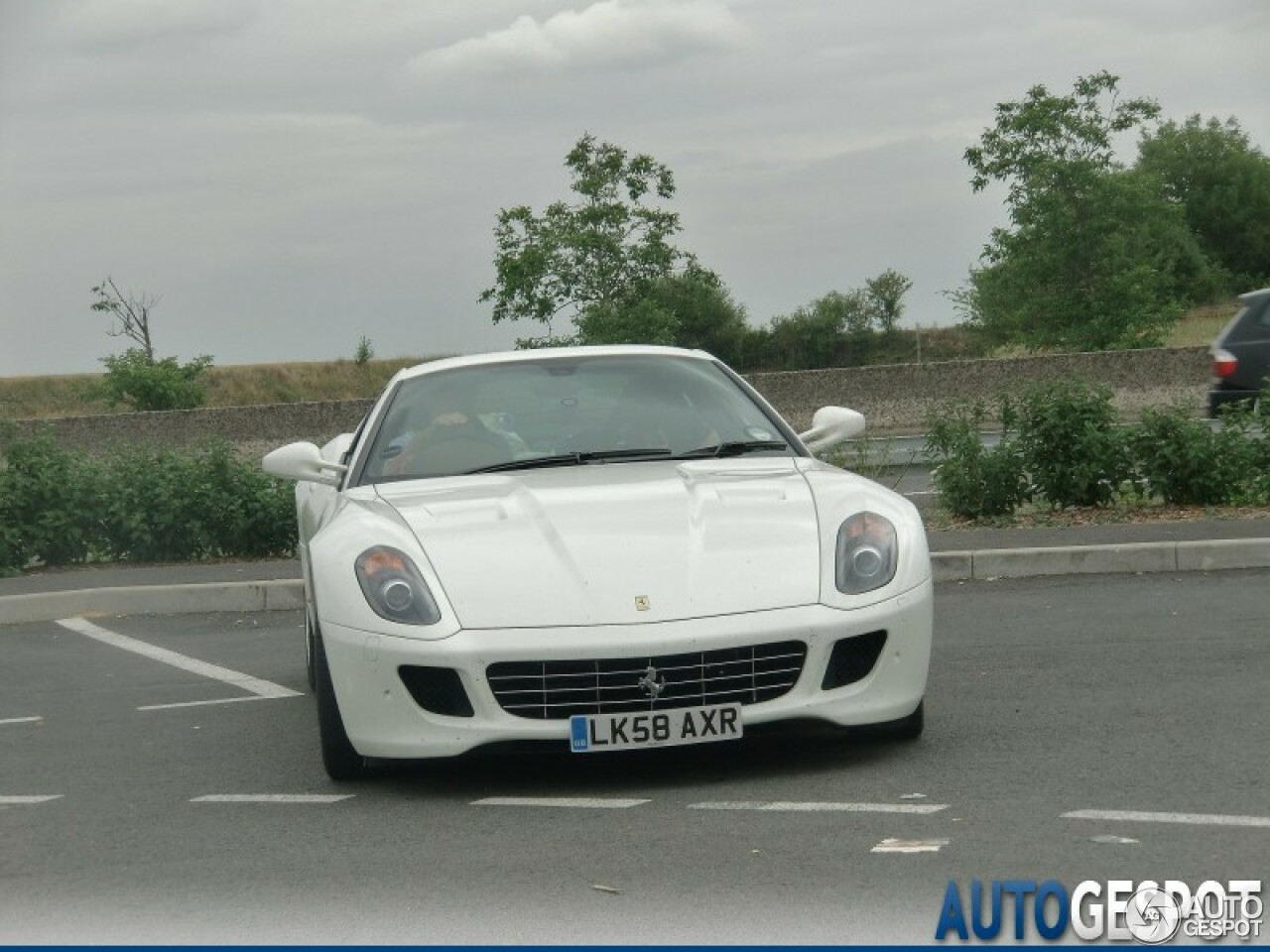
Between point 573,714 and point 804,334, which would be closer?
point 573,714

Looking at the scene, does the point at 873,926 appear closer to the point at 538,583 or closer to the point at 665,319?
the point at 538,583

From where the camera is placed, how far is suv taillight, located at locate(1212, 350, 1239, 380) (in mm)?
20312

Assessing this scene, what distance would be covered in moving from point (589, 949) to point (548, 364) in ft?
12.1

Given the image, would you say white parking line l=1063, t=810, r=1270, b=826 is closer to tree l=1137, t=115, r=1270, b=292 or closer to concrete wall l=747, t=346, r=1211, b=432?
concrete wall l=747, t=346, r=1211, b=432

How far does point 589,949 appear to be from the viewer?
402 cm

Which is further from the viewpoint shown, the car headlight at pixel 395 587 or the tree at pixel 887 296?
the tree at pixel 887 296

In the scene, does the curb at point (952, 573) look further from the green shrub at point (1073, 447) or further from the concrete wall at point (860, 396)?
the concrete wall at point (860, 396)

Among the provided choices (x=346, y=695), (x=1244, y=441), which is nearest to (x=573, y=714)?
(x=346, y=695)

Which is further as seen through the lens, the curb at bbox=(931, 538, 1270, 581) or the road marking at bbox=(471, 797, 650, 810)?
the curb at bbox=(931, 538, 1270, 581)

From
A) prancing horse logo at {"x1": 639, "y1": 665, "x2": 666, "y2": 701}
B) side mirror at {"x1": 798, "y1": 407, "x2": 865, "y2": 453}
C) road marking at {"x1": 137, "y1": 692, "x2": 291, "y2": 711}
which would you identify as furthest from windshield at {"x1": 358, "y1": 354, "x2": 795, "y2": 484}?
road marking at {"x1": 137, "y1": 692, "x2": 291, "y2": 711}

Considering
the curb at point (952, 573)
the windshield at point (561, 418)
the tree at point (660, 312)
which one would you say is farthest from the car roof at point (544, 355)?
the tree at point (660, 312)

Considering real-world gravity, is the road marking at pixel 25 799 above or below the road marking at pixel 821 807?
below

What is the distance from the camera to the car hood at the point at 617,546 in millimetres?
5688

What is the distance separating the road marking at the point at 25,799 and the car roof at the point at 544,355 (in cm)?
210
